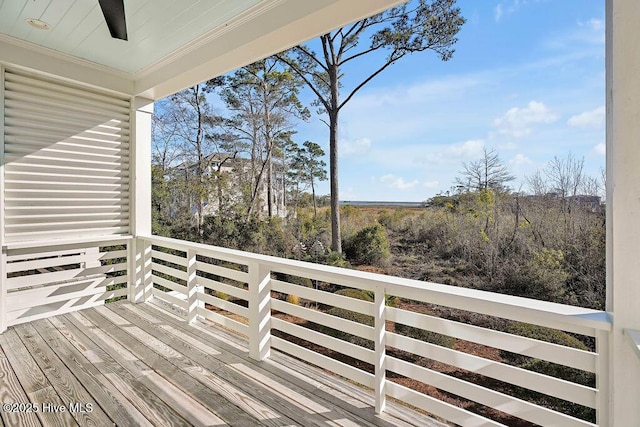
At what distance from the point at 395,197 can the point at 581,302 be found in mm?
A: 2963

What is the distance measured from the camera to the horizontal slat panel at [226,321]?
2.65 meters

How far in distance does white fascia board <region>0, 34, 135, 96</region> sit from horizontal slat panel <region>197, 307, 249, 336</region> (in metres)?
2.39

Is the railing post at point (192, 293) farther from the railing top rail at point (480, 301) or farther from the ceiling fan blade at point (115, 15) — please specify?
the ceiling fan blade at point (115, 15)

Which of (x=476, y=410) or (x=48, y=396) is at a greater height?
(x=48, y=396)

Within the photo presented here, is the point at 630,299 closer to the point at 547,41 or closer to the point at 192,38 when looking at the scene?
the point at 192,38

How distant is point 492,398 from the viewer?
4.85ft

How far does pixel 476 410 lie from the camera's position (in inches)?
117

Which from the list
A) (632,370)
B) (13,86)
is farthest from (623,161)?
(13,86)

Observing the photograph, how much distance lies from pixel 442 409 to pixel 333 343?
701mm

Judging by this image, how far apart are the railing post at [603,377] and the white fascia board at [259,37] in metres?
1.78

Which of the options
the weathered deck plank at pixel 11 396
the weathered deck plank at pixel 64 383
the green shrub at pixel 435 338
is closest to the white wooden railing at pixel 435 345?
the weathered deck plank at pixel 64 383

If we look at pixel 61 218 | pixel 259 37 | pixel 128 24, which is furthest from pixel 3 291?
pixel 259 37

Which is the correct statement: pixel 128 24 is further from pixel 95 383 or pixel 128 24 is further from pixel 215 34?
pixel 95 383

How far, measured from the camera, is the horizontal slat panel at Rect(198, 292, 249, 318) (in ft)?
8.64
